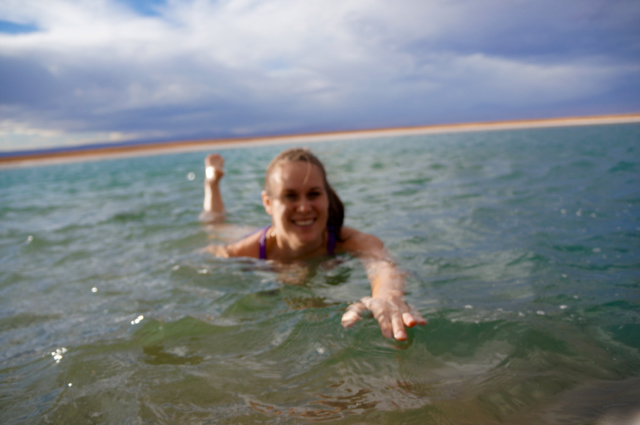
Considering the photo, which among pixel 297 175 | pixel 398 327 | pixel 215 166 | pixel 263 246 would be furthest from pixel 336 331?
pixel 215 166

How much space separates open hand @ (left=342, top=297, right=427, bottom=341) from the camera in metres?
1.83

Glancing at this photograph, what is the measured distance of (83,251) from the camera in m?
4.68

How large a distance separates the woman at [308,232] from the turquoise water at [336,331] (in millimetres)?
181

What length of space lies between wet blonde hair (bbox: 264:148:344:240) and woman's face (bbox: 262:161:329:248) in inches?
2.0

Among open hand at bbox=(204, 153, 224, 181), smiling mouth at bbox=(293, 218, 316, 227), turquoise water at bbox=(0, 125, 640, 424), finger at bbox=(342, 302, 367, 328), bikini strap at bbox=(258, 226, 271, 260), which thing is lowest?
turquoise water at bbox=(0, 125, 640, 424)

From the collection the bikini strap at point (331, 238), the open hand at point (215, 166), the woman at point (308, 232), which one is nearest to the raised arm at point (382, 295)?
the woman at point (308, 232)

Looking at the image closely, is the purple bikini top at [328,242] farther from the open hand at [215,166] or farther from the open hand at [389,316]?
the open hand at [215,166]

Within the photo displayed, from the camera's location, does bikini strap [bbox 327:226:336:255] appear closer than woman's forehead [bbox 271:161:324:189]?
No

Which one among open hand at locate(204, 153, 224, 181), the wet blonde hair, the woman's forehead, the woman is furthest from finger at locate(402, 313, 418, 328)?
open hand at locate(204, 153, 224, 181)

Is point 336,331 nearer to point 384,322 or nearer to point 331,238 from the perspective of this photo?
point 384,322

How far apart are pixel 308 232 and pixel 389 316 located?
129cm

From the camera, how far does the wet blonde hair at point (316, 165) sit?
3.16 metres

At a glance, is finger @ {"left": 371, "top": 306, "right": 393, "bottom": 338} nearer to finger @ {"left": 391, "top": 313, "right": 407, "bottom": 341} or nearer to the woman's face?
finger @ {"left": 391, "top": 313, "right": 407, "bottom": 341}

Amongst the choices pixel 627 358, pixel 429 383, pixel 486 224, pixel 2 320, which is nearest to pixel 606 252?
pixel 486 224
